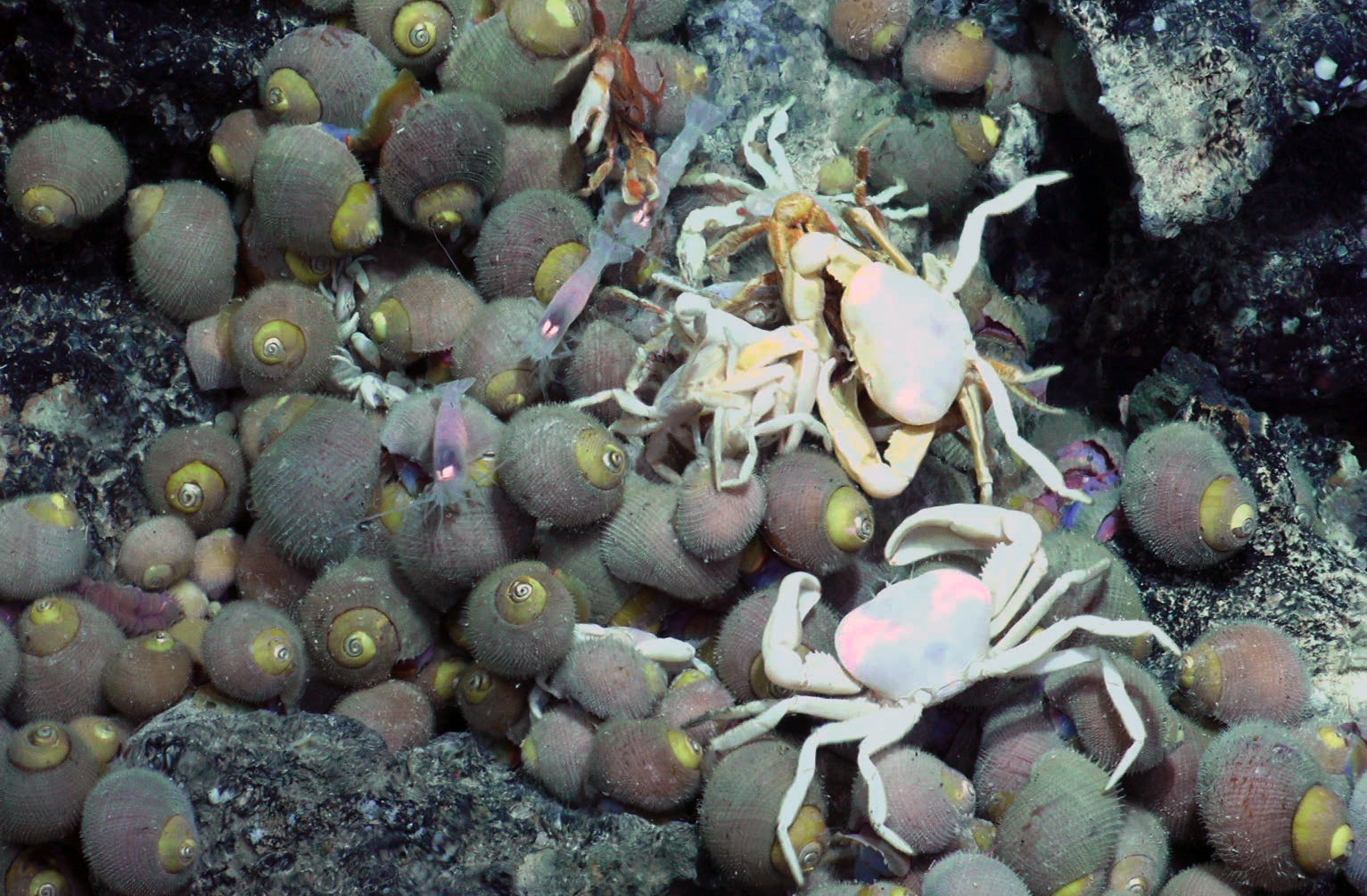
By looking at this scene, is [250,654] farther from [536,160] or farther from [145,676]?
[536,160]

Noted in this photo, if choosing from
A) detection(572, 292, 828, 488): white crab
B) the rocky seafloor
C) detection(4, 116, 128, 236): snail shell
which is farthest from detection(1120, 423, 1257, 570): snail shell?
detection(4, 116, 128, 236): snail shell

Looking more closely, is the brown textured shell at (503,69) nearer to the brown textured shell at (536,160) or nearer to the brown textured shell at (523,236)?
the brown textured shell at (536,160)

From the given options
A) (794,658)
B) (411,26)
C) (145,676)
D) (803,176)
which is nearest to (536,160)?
(411,26)

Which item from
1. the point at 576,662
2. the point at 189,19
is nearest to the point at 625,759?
the point at 576,662

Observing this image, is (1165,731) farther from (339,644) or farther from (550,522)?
(339,644)

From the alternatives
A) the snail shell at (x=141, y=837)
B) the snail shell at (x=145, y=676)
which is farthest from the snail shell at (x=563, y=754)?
the snail shell at (x=145, y=676)
